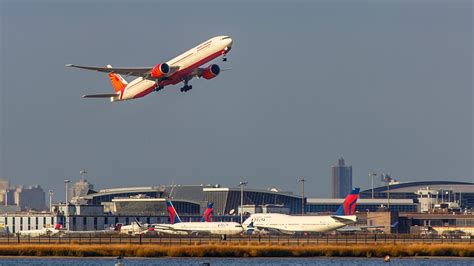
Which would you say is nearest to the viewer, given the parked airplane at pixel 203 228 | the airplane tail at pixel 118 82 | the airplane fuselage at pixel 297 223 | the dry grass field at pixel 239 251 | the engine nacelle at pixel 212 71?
the dry grass field at pixel 239 251

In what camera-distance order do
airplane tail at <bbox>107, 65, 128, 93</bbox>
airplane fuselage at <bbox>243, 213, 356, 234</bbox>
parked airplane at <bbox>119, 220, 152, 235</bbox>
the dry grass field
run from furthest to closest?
parked airplane at <bbox>119, 220, 152, 235</bbox> → airplane fuselage at <bbox>243, 213, 356, 234</bbox> → airplane tail at <bbox>107, 65, 128, 93</bbox> → the dry grass field

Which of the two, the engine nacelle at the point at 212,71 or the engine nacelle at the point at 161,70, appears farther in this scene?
the engine nacelle at the point at 212,71

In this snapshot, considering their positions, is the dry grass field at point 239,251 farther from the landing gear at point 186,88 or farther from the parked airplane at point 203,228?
the parked airplane at point 203,228

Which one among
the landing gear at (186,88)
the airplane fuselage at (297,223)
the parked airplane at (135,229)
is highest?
the landing gear at (186,88)

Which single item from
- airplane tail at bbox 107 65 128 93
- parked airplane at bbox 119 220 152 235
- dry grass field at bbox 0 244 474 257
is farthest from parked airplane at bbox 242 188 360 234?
dry grass field at bbox 0 244 474 257

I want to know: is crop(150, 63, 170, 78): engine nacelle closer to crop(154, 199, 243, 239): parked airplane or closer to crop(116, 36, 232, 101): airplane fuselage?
crop(116, 36, 232, 101): airplane fuselage

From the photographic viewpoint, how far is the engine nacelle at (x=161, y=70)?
130 m

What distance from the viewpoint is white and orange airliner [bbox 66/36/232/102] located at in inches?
5074

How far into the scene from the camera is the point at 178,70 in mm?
130500

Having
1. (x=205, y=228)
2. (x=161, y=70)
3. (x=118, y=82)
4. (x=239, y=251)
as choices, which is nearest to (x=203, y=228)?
(x=205, y=228)

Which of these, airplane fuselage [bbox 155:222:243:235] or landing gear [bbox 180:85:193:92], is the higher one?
landing gear [bbox 180:85:193:92]

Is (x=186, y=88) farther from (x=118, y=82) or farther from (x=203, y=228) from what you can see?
(x=203, y=228)

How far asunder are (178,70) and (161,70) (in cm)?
200

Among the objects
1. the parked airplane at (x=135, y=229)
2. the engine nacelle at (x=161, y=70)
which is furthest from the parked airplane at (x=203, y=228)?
the engine nacelle at (x=161, y=70)
